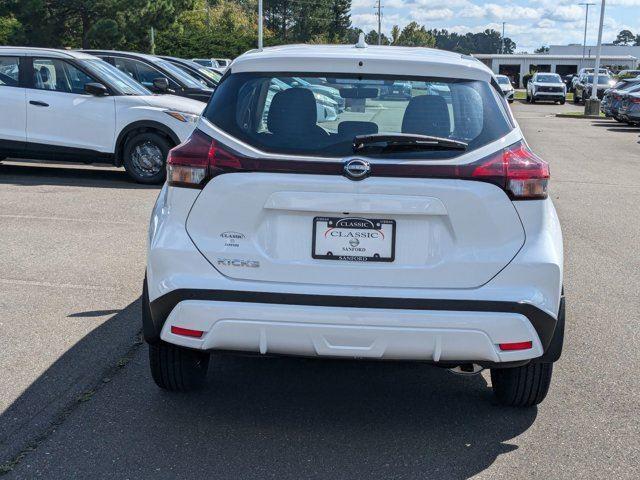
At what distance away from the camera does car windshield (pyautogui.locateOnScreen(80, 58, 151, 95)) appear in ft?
41.1

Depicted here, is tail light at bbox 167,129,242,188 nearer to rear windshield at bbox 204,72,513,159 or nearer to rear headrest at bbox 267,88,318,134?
rear windshield at bbox 204,72,513,159

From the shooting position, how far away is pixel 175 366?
4438 millimetres

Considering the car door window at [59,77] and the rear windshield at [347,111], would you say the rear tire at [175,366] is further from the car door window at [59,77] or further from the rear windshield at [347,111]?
the car door window at [59,77]

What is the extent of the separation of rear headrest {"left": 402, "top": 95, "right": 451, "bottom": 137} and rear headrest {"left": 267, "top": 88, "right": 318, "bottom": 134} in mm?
428

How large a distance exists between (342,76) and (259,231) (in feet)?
2.63

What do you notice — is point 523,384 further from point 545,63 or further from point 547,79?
point 545,63

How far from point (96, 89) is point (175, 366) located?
8.66 meters

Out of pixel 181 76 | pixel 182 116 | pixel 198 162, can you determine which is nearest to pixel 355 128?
pixel 198 162

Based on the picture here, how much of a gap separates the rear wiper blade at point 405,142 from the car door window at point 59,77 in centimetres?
951

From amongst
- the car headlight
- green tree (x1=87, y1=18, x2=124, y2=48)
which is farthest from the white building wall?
the car headlight

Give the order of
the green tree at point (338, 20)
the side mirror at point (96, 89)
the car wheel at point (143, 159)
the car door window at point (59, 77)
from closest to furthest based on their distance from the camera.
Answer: the side mirror at point (96, 89) < the car wheel at point (143, 159) < the car door window at point (59, 77) < the green tree at point (338, 20)

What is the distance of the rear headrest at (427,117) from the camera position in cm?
393

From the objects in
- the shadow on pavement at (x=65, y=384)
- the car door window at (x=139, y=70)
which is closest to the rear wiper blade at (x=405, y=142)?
the shadow on pavement at (x=65, y=384)

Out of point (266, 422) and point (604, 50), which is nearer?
point (266, 422)
